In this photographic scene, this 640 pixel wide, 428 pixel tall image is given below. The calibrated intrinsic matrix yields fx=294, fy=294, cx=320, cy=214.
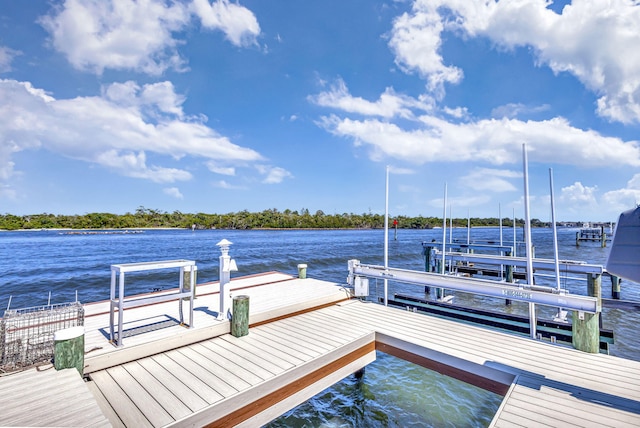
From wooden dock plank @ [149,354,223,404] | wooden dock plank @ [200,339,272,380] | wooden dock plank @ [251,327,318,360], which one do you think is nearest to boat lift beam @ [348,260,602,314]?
wooden dock plank @ [251,327,318,360]

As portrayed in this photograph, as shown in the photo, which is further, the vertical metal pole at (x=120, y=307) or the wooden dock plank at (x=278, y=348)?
the wooden dock plank at (x=278, y=348)

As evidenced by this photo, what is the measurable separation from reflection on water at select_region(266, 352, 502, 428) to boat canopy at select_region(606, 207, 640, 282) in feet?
13.2

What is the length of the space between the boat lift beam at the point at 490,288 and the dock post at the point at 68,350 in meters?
5.51

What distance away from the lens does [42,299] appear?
13609 millimetres

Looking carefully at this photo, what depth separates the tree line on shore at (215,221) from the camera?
83875 millimetres

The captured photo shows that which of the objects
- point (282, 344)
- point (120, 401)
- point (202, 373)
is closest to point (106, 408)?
point (120, 401)

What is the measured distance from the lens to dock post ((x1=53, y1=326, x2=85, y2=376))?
346cm

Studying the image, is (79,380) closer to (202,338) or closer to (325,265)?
(202,338)

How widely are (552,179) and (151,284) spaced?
19602mm

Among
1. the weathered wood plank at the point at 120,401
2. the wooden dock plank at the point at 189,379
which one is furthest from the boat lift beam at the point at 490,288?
the weathered wood plank at the point at 120,401

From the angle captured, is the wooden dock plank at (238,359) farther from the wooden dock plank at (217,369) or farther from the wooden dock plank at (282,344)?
the wooden dock plank at (282,344)

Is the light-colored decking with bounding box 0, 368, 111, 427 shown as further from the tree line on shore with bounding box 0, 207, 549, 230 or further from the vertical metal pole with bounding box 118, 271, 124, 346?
the tree line on shore with bounding box 0, 207, 549, 230

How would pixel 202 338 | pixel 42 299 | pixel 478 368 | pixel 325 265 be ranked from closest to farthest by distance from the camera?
pixel 478 368 → pixel 202 338 → pixel 42 299 → pixel 325 265

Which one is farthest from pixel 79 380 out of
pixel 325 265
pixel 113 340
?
pixel 325 265
